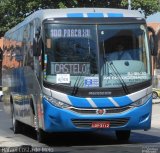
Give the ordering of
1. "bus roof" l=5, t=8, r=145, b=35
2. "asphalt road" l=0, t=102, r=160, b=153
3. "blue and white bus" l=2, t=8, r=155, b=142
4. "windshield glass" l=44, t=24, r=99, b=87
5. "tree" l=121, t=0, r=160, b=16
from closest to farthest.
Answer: "asphalt road" l=0, t=102, r=160, b=153
"blue and white bus" l=2, t=8, r=155, b=142
"windshield glass" l=44, t=24, r=99, b=87
"bus roof" l=5, t=8, r=145, b=35
"tree" l=121, t=0, r=160, b=16

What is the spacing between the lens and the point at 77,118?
44.2 ft

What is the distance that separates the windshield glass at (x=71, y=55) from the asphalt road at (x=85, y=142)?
1.53 m

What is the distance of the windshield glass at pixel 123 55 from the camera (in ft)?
45.4

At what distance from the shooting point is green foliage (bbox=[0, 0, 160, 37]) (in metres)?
41.0

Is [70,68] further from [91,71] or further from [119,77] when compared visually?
[119,77]

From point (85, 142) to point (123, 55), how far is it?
2700 mm

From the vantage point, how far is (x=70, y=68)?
13.7 m

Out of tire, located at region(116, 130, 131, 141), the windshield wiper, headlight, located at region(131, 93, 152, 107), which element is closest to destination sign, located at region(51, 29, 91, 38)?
the windshield wiper

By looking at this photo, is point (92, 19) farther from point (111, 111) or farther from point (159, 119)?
point (159, 119)

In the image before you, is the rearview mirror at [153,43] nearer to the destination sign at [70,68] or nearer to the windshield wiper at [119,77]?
the windshield wiper at [119,77]

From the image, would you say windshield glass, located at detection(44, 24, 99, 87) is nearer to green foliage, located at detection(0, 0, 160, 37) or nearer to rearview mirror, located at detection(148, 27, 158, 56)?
rearview mirror, located at detection(148, 27, 158, 56)

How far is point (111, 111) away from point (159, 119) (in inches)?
442

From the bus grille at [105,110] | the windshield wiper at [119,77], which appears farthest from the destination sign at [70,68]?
the bus grille at [105,110]

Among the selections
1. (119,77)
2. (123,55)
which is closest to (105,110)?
(119,77)
